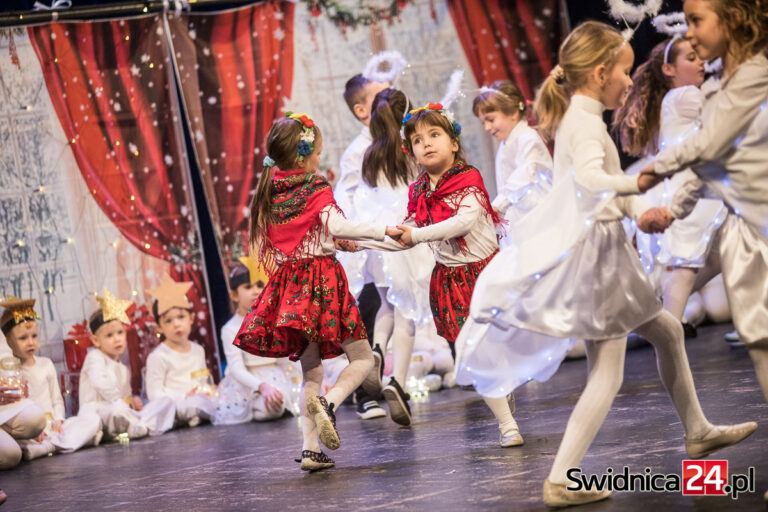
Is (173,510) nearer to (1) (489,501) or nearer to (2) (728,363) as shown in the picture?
(1) (489,501)

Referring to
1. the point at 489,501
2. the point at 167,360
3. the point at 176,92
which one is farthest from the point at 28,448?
the point at 489,501

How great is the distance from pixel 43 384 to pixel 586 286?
4.15 m

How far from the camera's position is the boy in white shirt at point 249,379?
5.69 m

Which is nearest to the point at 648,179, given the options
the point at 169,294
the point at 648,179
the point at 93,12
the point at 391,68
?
the point at 648,179

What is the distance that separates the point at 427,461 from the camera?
3291 millimetres

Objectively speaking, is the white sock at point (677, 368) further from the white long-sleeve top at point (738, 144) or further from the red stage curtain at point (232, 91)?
the red stage curtain at point (232, 91)

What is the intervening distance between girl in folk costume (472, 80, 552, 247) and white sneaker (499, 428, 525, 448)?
167cm

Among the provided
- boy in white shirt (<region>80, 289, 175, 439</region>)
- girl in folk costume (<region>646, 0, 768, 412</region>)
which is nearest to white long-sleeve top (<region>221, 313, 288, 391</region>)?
boy in white shirt (<region>80, 289, 175, 439</region>)

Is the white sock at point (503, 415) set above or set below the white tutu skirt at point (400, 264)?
below

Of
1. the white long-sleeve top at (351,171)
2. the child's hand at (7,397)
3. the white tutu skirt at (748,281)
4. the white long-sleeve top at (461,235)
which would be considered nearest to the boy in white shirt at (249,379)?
the white long-sleeve top at (351,171)

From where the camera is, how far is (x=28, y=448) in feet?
17.0

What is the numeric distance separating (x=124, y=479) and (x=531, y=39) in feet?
15.2

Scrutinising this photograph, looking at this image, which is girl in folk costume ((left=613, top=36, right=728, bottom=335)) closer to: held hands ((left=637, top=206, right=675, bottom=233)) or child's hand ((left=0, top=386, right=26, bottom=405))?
held hands ((left=637, top=206, right=675, bottom=233))

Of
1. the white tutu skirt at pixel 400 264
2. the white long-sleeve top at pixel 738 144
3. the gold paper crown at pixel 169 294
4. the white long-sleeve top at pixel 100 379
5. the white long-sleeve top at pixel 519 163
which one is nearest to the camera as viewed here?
the white long-sleeve top at pixel 738 144
